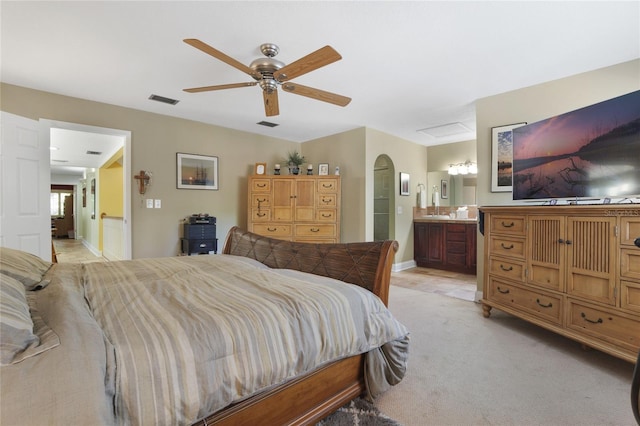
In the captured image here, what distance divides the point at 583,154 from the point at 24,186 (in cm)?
512

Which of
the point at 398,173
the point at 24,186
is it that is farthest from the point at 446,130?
the point at 24,186

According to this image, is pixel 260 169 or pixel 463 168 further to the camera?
pixel 463 168

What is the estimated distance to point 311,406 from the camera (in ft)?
4.08

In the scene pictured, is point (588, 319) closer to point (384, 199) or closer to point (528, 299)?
point (528, 299)

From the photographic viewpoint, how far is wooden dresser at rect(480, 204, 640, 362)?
5.79 feet

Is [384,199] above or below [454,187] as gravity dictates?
below

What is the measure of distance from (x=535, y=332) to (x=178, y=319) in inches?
113

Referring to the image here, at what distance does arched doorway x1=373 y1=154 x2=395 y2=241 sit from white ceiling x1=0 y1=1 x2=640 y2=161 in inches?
75.5

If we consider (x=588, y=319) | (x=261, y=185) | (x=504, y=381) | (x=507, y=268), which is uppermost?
(x=261, y=185)

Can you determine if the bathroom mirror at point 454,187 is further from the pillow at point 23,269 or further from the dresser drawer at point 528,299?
the pillow at point 23,269

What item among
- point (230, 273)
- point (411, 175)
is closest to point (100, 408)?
point (230, 273)

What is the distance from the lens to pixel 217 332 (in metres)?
0.94

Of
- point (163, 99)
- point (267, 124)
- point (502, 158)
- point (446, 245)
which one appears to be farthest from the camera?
point (446, 245)

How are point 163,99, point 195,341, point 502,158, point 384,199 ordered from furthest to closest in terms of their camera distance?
point 384,199, point 163,99, point 502,158, point 195,341
